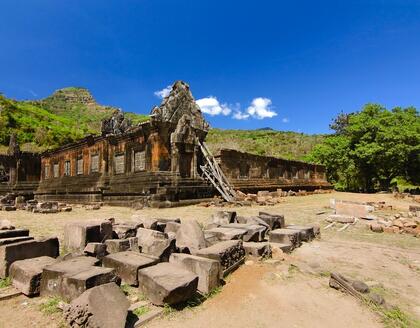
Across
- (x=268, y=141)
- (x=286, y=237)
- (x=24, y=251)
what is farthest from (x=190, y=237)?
(x=268, y=141)

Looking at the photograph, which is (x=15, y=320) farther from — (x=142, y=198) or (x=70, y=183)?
(x=70, y=183)

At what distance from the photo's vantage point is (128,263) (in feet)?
12.6

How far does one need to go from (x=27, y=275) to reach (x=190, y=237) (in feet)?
8.37

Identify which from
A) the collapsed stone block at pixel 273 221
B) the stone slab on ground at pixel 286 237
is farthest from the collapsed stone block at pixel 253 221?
the stone slab on ground at pixel 286 237

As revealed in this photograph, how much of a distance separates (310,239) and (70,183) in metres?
18.8

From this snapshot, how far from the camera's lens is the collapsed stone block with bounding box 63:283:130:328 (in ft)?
8.66

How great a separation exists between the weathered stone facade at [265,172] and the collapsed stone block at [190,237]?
13.1 m

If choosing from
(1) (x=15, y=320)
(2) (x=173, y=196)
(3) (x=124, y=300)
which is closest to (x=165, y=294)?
(3) (x=124, y=300)

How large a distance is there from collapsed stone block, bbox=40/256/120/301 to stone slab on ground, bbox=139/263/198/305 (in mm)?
375

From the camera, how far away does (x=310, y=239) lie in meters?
6.80

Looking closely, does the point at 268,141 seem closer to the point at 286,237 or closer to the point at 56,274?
the point at 286,237

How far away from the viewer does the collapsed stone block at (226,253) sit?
4273 mm

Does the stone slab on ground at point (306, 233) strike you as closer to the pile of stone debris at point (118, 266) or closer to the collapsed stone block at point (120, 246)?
the pile of stone debris at point (118, 266)

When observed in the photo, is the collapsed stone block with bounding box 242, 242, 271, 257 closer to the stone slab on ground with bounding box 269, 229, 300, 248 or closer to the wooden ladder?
the stone slab on ground with bounding box 269, 229, 300, 248
